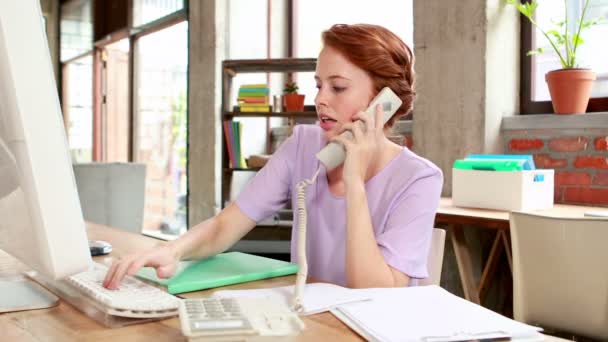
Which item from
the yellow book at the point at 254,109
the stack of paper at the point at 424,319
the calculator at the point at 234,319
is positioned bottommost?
the stack of paper at the point at 424,319

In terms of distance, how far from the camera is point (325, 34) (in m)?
1.49

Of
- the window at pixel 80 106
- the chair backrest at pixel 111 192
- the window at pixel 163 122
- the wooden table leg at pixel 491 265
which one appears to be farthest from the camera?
the window at pixel 80 106

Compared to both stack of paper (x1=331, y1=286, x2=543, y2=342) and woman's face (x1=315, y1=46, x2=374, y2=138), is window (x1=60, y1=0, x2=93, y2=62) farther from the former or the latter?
stack of paper (x1=331, y1=286, x2=543, y2=342)

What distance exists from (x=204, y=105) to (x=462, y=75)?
2.18 metres

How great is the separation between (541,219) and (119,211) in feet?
10.7

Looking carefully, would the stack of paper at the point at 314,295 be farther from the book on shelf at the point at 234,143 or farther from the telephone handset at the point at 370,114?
the book on shelf at the point at 234,143

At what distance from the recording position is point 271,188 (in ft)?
5.34

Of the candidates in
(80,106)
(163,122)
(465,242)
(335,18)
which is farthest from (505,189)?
(80,106)

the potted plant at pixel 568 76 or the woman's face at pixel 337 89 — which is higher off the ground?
the potted plant at pixel 568 76

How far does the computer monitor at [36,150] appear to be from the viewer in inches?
27.4

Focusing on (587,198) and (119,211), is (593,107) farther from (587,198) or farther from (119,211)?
(119,211)

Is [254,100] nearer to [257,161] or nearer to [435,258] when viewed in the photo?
[257,161]

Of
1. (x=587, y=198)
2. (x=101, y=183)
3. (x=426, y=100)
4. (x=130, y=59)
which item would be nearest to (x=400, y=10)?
(x=426, y=100)

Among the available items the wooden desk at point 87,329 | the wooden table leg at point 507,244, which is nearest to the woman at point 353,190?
the wooden desk at point 87,329
